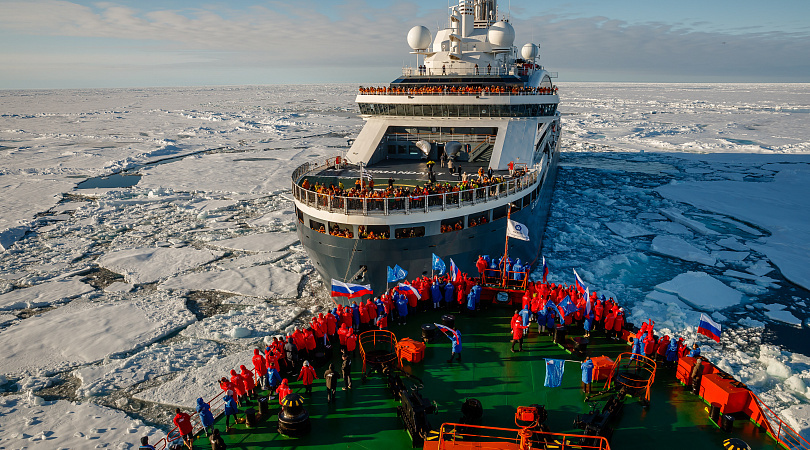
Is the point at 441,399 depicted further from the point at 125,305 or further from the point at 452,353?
the point at 125,305

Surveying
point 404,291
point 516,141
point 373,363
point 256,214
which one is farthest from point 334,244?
point 256,214

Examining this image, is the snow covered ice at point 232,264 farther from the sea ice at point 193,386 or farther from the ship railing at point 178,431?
the ship railing at point 178,431

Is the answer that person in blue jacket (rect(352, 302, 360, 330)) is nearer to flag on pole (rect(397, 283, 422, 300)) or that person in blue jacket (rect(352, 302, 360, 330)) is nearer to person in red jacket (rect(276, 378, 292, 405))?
flag on pole (rect(397, 283, 422, 300))

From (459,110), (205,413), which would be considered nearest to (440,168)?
(459,110)

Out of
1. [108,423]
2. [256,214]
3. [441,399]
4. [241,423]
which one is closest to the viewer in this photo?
[241,423]

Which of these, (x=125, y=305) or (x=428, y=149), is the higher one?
(x=428, y=149)

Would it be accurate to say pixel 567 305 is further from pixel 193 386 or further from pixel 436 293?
pixel 193 386
